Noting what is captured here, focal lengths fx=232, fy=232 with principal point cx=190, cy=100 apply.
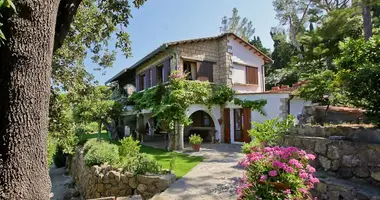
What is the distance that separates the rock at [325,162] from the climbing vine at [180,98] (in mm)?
7615

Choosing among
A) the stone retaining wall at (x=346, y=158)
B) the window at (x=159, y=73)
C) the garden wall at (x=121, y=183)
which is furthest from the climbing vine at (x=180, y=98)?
the stone retaining wall at (x=346, y=158)

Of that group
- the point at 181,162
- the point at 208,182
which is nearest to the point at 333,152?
the point at 208,182

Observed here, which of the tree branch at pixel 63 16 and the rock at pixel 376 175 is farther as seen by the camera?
the rock at pixel 376 175

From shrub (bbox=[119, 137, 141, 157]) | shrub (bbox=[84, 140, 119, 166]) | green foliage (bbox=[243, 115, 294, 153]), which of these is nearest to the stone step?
green foliage (bbox=[243, 115, 294, 153])

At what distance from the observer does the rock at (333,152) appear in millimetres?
4905

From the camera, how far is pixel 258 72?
1742cm

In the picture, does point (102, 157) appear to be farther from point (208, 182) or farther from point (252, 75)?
point (252, 75)

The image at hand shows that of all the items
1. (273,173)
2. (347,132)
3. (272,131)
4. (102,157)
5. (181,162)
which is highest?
(347,132)

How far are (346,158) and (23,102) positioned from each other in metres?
5.61

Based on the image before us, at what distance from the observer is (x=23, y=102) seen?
2.57 meters

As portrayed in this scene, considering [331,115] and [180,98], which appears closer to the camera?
[331,115]

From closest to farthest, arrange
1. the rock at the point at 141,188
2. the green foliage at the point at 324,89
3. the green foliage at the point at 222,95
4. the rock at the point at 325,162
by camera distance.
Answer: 1. the rock at the point at 325,162
2. the green foliage at the point at 324,89
3. the rock at the point at 141,188
4. the green foliage at the point at 222,95

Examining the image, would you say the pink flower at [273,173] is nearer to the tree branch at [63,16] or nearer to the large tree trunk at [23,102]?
the large tree trunk at [23,102]

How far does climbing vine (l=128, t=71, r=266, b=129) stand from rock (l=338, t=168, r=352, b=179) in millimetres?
7983
